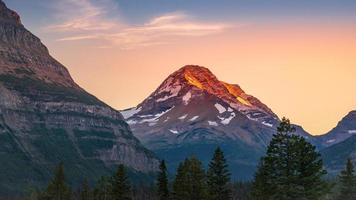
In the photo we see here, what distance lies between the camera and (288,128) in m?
55.7

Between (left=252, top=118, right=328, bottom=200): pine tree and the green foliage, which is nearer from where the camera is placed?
(left=252, top=118, right=328, bottom=200): pine tree

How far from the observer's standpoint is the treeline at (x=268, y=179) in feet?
182

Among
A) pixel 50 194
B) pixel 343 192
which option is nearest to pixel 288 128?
pixel 343 192

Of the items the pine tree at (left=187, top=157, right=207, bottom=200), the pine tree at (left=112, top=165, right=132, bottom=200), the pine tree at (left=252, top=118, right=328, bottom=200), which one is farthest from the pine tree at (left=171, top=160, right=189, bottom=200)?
the pine tree at (left=252, top=118, right=328, bottom=200)

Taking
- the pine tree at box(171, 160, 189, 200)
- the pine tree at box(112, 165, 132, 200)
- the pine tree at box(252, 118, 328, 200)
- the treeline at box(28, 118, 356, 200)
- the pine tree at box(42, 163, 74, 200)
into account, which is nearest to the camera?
the pine tree at box(252, 118, 328, 200)

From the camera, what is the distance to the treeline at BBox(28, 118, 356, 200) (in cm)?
5534

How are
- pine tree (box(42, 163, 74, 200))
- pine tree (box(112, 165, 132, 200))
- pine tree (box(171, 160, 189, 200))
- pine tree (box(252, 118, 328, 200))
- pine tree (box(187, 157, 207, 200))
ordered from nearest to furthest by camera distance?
pine tree (box(252, 118, 328, 200)) < pine tree (box(187, 157, 207, 200)) < pine tree (box(171, 160, 189, 200)) < pine tree (box(112, 165, 132, 200)) < pine tree (box(42, 163, 74, 200))

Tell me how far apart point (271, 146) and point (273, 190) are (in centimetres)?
408

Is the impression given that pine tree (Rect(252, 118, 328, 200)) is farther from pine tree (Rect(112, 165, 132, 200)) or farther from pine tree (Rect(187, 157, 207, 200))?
pine tree (Rect(112, 165, 132, 200))

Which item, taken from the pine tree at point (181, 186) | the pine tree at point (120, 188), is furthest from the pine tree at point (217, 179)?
the pine tree at point (120, 188)

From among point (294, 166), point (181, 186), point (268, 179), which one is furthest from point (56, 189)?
point (294, 166)

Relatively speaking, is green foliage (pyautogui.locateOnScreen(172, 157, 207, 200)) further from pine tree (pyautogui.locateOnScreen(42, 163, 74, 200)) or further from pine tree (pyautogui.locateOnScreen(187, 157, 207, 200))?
pine tree (pyautogui.locateOnScreen(42, 163, 74, 200))

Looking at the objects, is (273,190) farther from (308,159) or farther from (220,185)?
(220,185)

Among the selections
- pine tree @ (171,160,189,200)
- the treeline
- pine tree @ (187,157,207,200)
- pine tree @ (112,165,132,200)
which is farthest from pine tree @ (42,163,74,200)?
pine tree @ (187,157,207,200)
